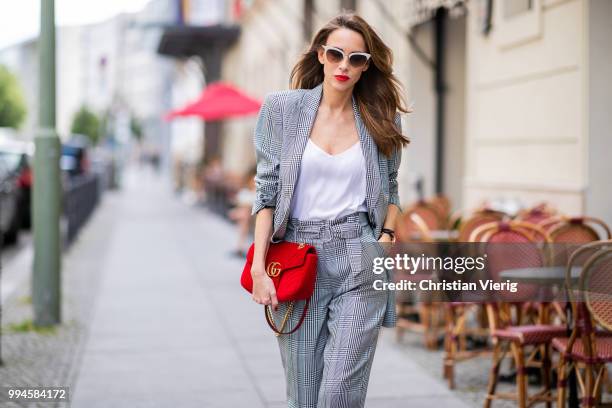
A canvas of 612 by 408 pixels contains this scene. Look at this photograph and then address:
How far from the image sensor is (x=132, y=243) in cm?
1627

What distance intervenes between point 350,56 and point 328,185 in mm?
457

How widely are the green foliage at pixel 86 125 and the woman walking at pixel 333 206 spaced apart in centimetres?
7654

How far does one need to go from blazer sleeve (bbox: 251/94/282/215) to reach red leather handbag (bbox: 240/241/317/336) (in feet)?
0.56

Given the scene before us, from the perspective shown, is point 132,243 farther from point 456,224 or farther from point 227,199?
point 456,224

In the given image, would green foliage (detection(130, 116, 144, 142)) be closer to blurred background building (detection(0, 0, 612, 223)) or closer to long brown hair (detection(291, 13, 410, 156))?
blurred background building (detection(0, 0, 612, 223))

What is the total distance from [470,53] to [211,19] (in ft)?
66.6

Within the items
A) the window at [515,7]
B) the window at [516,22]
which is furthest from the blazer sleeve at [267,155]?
the window at [515,7]

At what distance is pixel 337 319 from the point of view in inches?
135

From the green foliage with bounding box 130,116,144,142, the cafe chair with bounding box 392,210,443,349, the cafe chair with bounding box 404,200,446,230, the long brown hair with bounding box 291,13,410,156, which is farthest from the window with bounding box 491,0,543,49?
the green foliage with bounding box 130,116,144,142

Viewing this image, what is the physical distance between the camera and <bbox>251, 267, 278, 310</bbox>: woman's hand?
3.41 metres

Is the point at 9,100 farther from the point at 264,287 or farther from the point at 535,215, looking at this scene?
the point at 264,287

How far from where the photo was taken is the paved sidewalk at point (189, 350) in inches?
231

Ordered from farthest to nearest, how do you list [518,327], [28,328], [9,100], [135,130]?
[135,130], [9,100], [28,328], [518,327]

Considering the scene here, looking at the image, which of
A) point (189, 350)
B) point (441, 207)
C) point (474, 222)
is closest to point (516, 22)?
point (441, 207)
